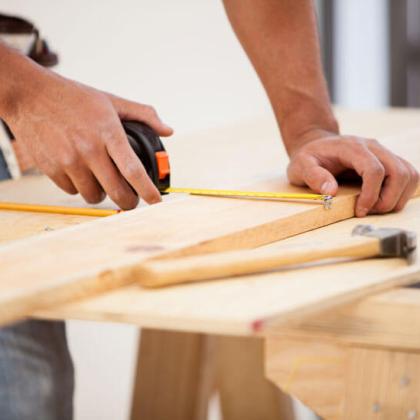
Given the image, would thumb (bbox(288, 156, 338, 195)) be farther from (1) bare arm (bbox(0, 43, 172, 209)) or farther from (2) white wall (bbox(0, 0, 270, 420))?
(2) white wall (bbox(0, 0, 270, 420))

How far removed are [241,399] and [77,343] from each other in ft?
3.83

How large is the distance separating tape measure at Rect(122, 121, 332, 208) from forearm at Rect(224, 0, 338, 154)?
0.37 m

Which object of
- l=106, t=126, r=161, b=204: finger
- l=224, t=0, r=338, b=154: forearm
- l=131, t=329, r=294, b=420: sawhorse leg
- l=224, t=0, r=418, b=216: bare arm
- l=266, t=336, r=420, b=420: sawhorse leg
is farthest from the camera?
l=131, t=329, r=294, b=420: sawhorse leg

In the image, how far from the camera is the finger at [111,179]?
1292 mm

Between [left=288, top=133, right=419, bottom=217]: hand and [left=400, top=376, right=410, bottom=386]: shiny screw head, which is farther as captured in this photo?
[left=288, top=133, right=419, bottom=217]: hand

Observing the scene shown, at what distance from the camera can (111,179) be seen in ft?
4.29

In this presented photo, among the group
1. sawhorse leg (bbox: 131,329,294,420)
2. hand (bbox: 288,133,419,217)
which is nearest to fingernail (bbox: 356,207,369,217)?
hand (bbox: 288,133,419,217)

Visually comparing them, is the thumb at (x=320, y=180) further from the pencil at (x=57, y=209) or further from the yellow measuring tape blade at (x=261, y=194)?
the pencil at (x=57, y=209)

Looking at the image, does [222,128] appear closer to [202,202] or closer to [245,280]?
[202,202]

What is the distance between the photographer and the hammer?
37.7 inches

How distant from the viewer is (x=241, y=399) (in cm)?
200

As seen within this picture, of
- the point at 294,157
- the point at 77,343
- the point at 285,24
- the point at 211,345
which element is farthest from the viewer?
the point at 77,343

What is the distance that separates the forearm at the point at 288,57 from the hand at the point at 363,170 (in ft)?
0.92

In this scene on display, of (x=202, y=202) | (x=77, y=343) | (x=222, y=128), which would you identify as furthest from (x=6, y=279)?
(x=77, y=343)
